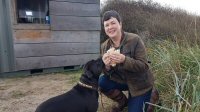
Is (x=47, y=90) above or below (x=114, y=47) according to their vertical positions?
A: below

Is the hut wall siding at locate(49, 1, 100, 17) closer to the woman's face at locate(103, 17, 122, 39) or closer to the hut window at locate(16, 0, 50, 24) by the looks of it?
the hut window at locate(16, 0, 50, 24)

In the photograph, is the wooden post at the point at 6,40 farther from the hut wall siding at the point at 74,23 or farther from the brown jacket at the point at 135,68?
the brown jacket at the point at 135,68

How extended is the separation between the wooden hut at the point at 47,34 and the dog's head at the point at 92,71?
3204mm

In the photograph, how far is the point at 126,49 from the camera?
315 cm

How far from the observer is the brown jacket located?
9.98 feet

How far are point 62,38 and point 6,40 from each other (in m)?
1.30

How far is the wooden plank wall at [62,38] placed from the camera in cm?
614

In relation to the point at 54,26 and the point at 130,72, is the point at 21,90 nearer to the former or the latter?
the point at 54,26

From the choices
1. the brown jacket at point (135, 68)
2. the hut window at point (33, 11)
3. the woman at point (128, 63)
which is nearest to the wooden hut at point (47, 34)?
the hut window at point (33, 11)

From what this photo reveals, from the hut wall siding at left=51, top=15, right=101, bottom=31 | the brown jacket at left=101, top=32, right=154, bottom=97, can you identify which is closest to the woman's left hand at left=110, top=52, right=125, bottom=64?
the brown jacket at left=101, top=32, right=154, bottom=97

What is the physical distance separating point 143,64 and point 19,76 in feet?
13.0

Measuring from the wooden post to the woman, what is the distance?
325 centimetres

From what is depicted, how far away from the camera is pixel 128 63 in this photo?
291cm

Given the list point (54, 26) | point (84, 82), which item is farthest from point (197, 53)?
point (54, 26)
